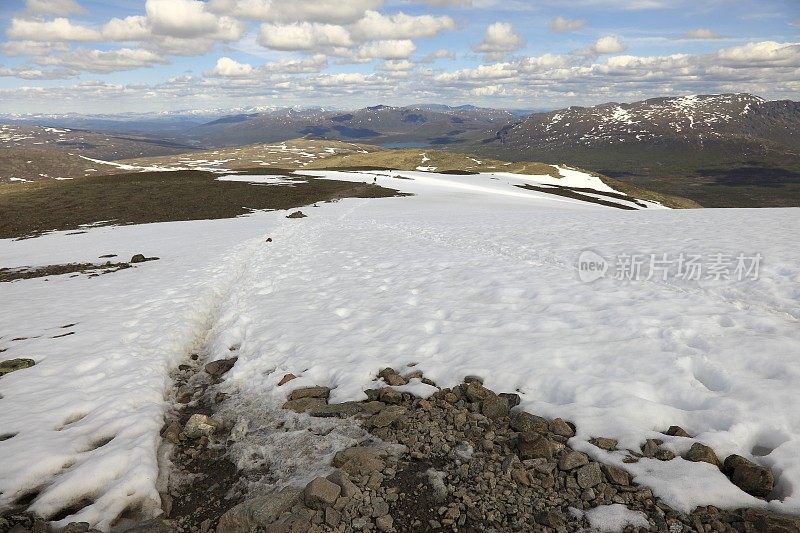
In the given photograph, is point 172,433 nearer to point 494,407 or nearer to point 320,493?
point 320,493

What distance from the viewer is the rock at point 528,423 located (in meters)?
7.22

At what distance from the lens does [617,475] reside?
593 cm

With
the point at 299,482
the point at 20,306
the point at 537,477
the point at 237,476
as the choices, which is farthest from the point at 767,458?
the point at 20,306

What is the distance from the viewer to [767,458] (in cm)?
601

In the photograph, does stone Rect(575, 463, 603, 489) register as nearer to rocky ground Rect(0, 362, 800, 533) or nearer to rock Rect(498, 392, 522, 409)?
rocky ground Rect(0, 362, 800, 533)

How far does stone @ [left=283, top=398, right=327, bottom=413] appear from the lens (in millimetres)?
8656

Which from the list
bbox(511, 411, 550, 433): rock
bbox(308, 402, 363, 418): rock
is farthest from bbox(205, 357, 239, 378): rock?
bbox(511, 411, 550, 433): rock

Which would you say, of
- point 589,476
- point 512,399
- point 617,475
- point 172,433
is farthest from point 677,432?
point 172,433

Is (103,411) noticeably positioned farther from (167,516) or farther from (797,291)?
(797,291)

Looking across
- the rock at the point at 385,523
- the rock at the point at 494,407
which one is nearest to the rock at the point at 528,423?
the rock at the point at 494,407

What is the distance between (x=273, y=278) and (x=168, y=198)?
145 feet

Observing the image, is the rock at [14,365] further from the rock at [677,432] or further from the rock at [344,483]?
the rock at [677,432]

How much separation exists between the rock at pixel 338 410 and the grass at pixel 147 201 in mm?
38964

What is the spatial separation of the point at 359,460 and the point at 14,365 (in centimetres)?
1037
